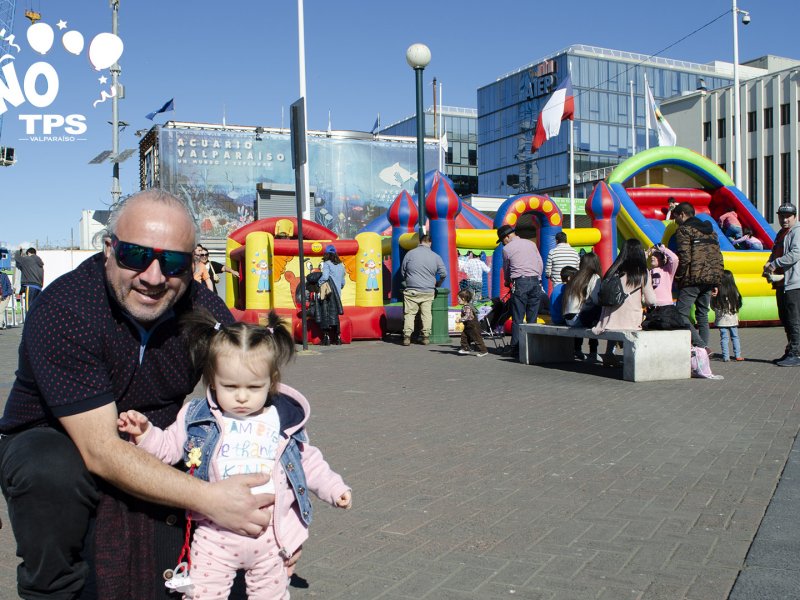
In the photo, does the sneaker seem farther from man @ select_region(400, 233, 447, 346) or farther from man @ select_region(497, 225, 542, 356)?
man @ select_region(400, 233, 447, 346)

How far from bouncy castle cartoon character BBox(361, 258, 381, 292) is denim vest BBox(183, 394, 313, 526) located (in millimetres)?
11892

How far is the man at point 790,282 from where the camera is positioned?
30.1ft

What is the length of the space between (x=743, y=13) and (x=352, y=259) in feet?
61.7

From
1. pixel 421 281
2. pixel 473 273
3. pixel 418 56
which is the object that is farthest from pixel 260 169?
pixel 421 281

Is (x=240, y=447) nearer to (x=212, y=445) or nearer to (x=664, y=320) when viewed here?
(x=212, y=445)

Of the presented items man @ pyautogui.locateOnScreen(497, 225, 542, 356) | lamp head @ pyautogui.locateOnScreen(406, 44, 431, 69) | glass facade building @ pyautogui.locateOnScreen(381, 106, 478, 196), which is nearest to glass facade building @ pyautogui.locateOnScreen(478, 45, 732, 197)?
glass facade building @ pyautogui.locateOnScreen(381, 106, 478, 196)

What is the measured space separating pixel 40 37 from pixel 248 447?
1946 centimetres

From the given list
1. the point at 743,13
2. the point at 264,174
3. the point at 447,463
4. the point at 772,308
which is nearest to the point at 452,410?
the point at 447,463

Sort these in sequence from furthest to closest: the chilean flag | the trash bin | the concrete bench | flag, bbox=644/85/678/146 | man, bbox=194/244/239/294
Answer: flag, bbox=644/85/678/146
the chilean flag
the trash bin
man, bbox=194/244/239/294
the concrete bench

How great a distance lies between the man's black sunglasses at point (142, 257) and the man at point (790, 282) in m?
8.31

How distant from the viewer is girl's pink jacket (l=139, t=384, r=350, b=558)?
2.50m

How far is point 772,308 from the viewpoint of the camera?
50.3 ft

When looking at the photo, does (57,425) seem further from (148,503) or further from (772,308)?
(772,308)

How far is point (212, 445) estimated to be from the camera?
2.50 meters
